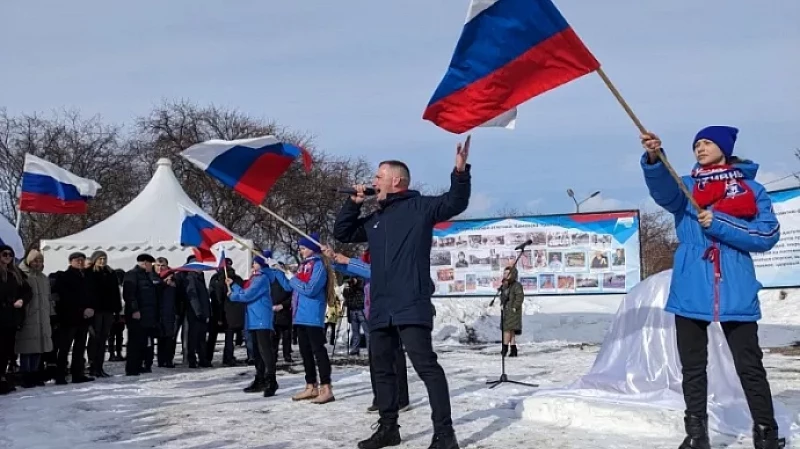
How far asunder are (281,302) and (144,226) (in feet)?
26.5

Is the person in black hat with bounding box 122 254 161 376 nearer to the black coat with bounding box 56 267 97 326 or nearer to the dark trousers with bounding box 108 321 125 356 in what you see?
the black coat with bounding box 56 267 97 326

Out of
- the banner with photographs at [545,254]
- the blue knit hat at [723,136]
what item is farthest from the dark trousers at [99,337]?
the banner with photographs at [545,254]

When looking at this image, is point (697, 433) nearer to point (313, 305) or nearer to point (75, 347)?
point (313, 305)

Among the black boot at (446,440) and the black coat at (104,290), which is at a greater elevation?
the black coat at (104,290)

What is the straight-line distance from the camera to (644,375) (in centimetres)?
773

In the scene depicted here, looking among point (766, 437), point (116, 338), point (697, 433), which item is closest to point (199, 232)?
point (116, 338)

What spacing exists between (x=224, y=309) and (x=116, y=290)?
268 cm

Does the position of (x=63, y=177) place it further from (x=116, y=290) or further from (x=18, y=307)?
(x=18, y=307)

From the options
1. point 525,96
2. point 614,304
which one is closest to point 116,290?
point 525,96

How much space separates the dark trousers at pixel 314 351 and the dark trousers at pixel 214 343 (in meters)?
5.54

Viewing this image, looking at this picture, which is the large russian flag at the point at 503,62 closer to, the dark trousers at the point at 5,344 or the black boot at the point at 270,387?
the black boot at the point at 270,387

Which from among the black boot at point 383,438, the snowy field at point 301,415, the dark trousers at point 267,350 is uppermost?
the dark trousers at point 267,350

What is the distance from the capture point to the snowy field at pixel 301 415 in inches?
249

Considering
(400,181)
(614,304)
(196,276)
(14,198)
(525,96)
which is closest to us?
(525,96)
